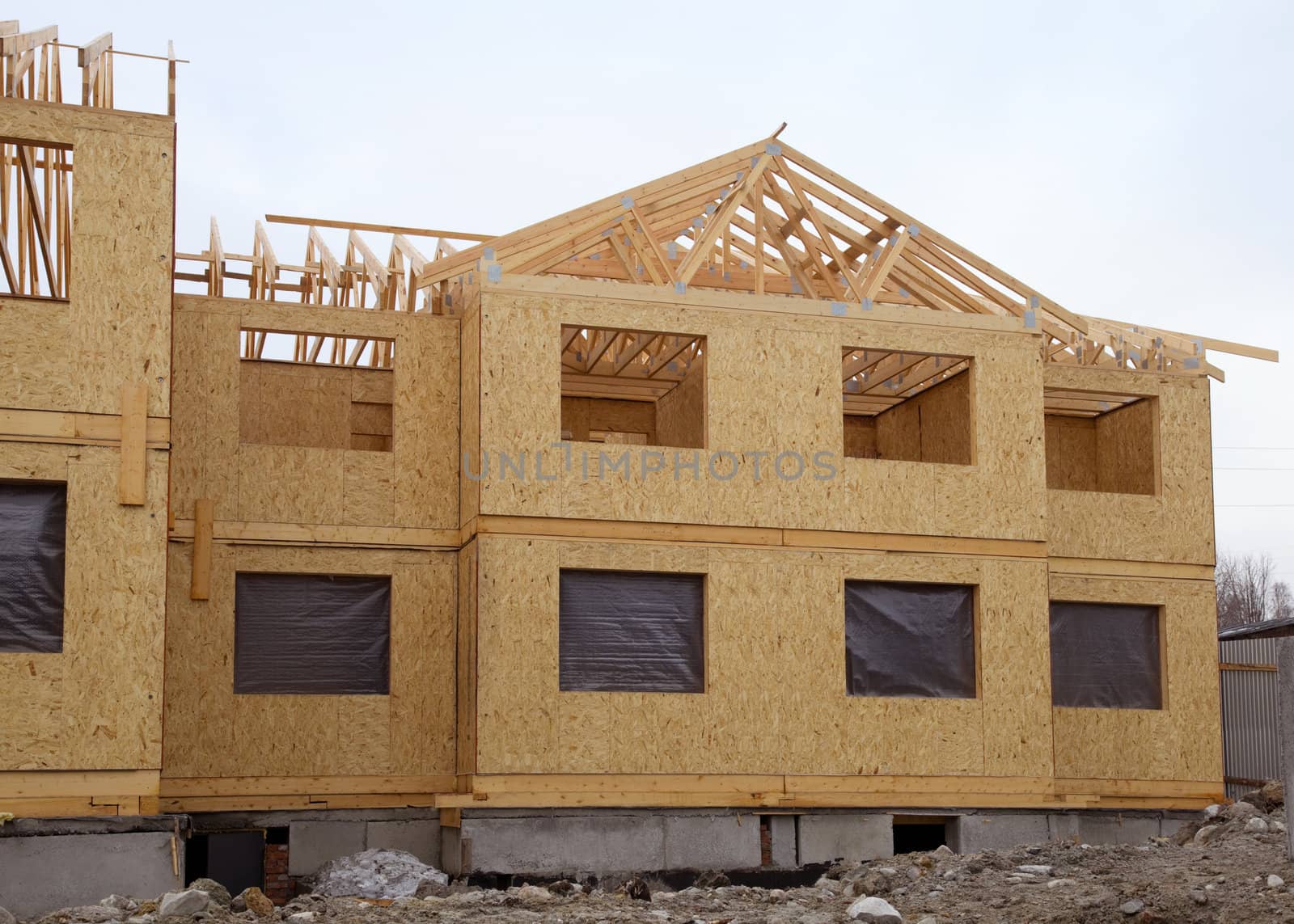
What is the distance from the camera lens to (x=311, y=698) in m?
17.3

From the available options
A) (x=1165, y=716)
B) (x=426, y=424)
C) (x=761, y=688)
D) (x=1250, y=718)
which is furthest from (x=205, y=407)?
(x=1250, y=718)

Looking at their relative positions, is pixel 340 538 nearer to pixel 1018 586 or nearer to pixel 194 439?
pixel 194 439

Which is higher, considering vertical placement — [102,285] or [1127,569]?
[102,285]

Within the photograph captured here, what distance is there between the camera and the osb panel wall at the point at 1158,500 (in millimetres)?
19828

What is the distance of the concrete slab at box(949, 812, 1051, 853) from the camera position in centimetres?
1745

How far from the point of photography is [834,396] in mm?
17891

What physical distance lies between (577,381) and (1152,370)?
308 inches

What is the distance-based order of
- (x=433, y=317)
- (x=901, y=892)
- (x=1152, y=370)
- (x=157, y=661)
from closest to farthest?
1. (x=901, y=892)
2. (x=157, y=661)
3. (x=433, y=317)
4. (x=1152, y=370)

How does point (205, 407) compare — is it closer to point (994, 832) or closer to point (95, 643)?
point (95, 643)

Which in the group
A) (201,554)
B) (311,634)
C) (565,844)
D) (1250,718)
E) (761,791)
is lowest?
(565,844)

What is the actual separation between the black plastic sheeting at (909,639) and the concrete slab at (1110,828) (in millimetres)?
1951

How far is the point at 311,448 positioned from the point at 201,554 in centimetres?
185

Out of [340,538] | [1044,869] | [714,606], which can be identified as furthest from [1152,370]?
[340,538]

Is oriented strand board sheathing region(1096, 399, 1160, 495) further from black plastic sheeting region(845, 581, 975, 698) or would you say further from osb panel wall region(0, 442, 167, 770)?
osb panel wall region(0, 442, 167, 770)
